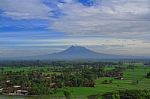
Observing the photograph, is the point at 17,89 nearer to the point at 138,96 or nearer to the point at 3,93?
the point at 3,93

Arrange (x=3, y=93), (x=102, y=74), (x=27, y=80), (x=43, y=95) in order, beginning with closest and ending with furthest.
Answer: (x=43, y=95)
(x=3, y=93)
(x=27, y=80)
(x=102, y=74)

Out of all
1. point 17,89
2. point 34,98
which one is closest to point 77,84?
point 17,89

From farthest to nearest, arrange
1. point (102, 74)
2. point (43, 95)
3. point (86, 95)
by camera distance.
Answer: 1. point (102, 74)
2. point (43, 95)
3. point (86, 95)

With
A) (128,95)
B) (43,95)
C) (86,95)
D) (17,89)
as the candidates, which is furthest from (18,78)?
(128,95)

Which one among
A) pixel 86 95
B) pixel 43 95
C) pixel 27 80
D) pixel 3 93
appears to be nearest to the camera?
pixel 86 95

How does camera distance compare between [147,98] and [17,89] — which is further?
[17,89]

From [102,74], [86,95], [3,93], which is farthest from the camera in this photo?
[102,74]

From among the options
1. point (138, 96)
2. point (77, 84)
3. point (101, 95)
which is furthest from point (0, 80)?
point (138, 96)

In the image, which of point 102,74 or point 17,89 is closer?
point 17,89

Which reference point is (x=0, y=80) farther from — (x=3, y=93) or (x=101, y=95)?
(x=101, y=95)
